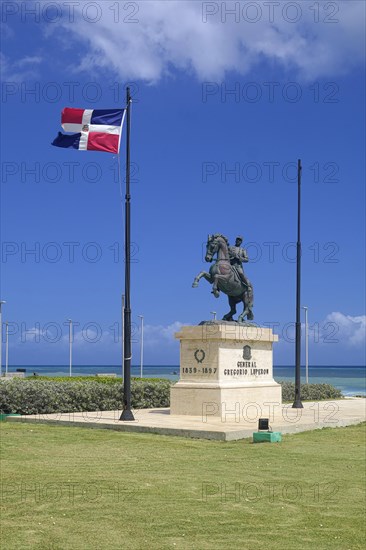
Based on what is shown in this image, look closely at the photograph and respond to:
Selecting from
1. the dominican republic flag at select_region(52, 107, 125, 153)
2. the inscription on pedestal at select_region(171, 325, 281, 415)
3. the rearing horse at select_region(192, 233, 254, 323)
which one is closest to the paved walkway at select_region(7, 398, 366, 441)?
the inscription on pedestal at select_region(171, 325, 281, 415)

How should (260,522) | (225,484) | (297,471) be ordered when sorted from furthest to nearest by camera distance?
(297,471)
(225,484)
(260,522)

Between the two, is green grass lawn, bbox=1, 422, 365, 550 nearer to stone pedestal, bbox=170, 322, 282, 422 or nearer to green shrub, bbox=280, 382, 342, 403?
stone pedestal, bbox=170, 322, 282, 422

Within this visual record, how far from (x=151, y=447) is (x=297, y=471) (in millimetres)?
3660

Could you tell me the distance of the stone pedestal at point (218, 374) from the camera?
21266mm

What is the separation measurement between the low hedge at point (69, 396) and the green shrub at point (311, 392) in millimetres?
7769

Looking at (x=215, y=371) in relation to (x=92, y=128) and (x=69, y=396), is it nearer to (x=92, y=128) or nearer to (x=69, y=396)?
(x=69, y=396)

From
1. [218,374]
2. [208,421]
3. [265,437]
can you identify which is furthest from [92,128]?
[265,437]

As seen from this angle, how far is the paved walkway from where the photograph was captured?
17.2m

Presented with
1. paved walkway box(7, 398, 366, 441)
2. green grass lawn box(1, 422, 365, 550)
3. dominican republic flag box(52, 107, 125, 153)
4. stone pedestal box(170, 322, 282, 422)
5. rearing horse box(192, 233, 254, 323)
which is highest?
dominican republic flag box(52, 107, 125, 153)

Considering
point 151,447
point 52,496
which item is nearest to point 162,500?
point 52,496

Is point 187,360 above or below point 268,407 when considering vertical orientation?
above

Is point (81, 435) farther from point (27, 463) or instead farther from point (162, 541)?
point (162, 541)

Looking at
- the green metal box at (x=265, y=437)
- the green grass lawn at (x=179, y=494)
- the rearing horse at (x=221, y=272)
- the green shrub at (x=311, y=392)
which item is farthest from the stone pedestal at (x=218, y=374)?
the green shrub at (x=311, y=392)

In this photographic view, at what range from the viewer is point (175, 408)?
71.8 feet
